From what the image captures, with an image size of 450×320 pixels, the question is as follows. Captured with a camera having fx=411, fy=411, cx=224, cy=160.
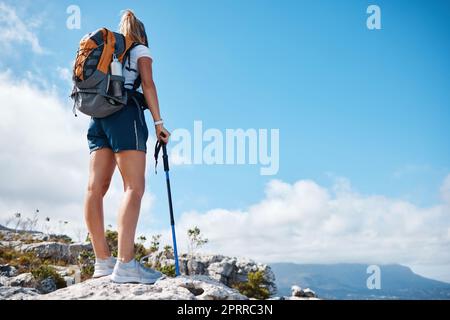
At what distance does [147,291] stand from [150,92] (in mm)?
2192

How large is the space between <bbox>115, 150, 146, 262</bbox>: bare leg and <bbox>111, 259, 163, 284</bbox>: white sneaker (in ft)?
0.23

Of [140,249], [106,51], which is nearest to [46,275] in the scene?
[106,51]

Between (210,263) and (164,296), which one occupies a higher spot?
(164,296)

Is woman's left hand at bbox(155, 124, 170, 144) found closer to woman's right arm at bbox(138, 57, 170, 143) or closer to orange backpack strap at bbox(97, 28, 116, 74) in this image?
woman's right arm at bbox(138, 57, 170, 143)

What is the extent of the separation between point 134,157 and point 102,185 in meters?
0.61

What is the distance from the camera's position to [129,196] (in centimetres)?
447

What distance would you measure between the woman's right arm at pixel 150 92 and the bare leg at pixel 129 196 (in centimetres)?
36

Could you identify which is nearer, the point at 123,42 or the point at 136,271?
the point at 136,271

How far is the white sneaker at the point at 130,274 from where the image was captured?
14.1 ft

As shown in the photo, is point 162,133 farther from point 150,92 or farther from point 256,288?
point 256,288

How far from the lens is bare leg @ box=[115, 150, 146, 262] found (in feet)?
14.4
